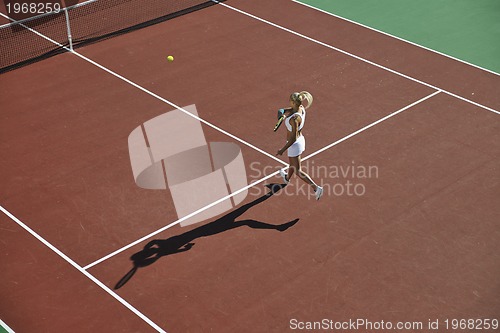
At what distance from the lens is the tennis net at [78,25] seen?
1928 cm

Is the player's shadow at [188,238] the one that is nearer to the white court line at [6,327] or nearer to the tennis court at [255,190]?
the tennis court at [255,190]

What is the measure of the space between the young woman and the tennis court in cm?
47

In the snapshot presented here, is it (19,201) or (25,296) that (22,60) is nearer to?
(19,201)

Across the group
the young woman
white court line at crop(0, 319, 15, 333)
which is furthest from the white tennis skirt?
white court line at crop(0, 319, 15, 333)

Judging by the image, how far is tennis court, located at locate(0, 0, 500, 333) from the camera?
39.5ft

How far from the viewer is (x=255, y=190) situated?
14539 millimetres

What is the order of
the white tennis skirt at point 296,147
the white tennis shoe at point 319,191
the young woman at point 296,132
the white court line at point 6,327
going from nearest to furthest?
the white court line at point 6,327
the young woman at point 296,132
the white tennis skirt at point 296,147
the white tennis shoe at point 319,191

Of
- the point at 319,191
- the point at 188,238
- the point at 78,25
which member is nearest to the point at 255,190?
the point at 319,191

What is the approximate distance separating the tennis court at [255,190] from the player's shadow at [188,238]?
0.10 feet

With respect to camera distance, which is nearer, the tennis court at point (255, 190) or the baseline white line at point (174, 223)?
the tennis court at point (255, 190)

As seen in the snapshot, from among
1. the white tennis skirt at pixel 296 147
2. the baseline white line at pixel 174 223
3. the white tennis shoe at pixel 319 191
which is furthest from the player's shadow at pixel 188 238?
the white tennis skirt at pixel 296 147

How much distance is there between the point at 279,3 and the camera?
21578mm

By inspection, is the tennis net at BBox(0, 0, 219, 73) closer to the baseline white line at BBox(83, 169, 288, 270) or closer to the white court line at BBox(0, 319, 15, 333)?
the baseline white line at BBox(83, 169, 288, 270)

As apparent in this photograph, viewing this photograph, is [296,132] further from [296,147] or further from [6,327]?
[6,327]
